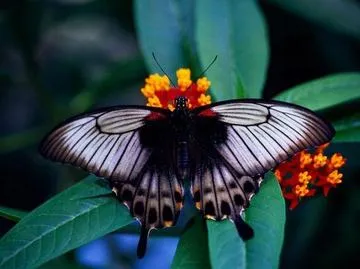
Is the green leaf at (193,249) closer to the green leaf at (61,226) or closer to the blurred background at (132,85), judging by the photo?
the green leaf at (61,226)

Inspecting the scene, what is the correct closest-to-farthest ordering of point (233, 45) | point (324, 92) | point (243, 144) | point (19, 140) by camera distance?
point (243, 144)
point (324, 92)
point (233, 45)
point (19, 140)

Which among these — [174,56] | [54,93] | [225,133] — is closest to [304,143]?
[225,133]

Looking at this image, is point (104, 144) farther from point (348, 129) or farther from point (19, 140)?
point (19, 140)

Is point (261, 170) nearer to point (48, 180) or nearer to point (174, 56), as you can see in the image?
point (174, 56)

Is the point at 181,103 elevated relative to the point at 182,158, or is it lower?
elevated

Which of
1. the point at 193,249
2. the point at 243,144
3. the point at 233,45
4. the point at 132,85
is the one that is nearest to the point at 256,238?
the point at 193,249

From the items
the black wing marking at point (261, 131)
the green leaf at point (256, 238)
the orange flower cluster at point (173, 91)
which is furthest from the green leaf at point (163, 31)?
the green leaf at point (256, 238)

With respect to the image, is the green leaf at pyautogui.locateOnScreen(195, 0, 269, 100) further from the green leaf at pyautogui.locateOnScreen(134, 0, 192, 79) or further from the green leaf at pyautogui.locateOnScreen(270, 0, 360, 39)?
the green leaf at pyautogui.locateOnScreen(270, 0, 360, 39)
